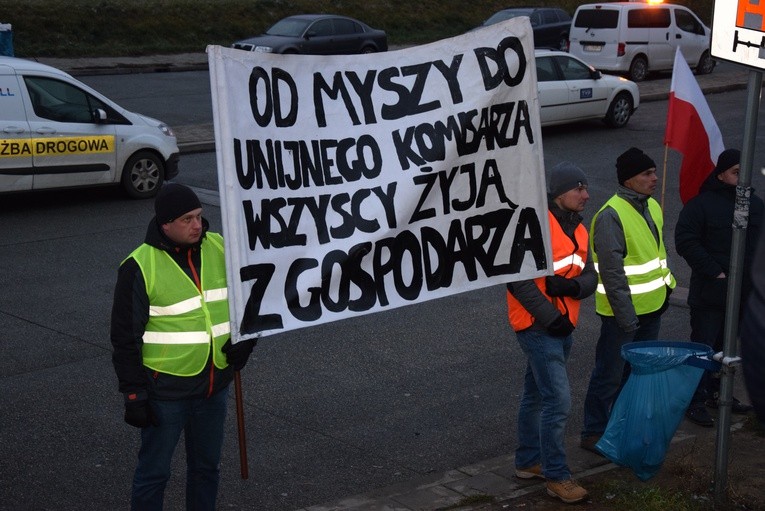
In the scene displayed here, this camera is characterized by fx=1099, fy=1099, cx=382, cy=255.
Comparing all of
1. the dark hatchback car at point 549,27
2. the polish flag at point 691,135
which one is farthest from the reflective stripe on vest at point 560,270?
the dark hatchback car at point 549,27

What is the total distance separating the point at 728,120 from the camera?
21719 mm

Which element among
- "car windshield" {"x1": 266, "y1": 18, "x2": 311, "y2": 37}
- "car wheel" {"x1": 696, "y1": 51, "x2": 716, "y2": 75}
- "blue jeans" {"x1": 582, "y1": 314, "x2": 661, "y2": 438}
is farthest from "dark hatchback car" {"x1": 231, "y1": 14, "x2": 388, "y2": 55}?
"blue jeans" {"x1": 582, "y1": 314, "x2": 661, "y2": 438}

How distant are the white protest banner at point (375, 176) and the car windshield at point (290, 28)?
22.1 metres

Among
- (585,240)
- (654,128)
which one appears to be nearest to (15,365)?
(585,240)

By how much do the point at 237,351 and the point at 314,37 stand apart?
2298 centimetres

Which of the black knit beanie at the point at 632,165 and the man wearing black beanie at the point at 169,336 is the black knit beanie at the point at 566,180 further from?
the man wearing black beanie at the point at 169,336

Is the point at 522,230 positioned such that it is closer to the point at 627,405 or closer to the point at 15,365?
the point at 627,405

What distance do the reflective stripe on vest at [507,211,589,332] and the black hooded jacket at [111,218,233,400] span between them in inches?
68.2

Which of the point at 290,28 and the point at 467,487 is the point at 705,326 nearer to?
the point at 467,487

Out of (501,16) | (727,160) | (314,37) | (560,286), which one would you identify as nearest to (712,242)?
(727,160)

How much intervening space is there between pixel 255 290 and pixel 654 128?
1689cm

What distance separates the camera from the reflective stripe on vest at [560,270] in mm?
5754

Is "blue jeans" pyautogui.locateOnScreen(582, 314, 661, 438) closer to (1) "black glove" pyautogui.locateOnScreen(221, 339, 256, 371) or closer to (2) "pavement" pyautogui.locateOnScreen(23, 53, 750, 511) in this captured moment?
(2) "pavement" pyautogui.locateOnScreen(23, 53, 750, 511)

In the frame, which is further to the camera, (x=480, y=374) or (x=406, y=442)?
(x=480, y=374)
